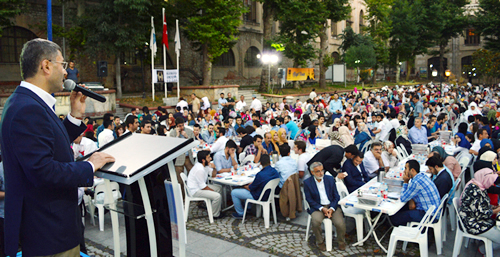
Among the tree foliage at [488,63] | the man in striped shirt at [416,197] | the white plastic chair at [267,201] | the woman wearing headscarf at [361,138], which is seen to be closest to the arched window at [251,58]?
the woman wearing headscarf at [361,138]

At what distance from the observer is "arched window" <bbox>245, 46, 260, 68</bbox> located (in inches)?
1442

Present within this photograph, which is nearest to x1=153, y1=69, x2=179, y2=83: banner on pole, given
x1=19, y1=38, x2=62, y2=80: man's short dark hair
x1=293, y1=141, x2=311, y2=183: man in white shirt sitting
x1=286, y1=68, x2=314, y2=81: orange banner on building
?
x1=286, y1=68, x2=314, y2=81: orange banner on building

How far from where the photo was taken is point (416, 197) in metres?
6.20

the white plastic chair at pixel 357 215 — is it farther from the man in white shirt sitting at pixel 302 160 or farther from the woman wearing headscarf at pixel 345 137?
the woman wearing headscarf at pixel 345 137

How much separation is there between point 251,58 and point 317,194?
3166 centimetres

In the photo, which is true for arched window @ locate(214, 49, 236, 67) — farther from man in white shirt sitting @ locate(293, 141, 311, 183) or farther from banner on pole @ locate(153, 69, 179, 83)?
man in white shirt sitting @ locate(293, 141, 311, 183)

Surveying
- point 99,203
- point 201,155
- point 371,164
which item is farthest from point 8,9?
point 371,164

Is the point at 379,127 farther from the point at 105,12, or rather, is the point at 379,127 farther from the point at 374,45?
the point at 374,45

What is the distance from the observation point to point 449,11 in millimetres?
49500

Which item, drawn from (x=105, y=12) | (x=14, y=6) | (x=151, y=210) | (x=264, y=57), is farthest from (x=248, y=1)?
(x=151, y=210)

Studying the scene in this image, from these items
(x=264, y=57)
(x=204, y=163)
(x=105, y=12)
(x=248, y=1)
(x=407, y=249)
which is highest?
(x=248, y=1)

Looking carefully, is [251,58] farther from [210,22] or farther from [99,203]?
[99,203]

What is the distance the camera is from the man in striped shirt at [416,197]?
6004 mm

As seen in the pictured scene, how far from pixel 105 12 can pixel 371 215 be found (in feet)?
60.7
